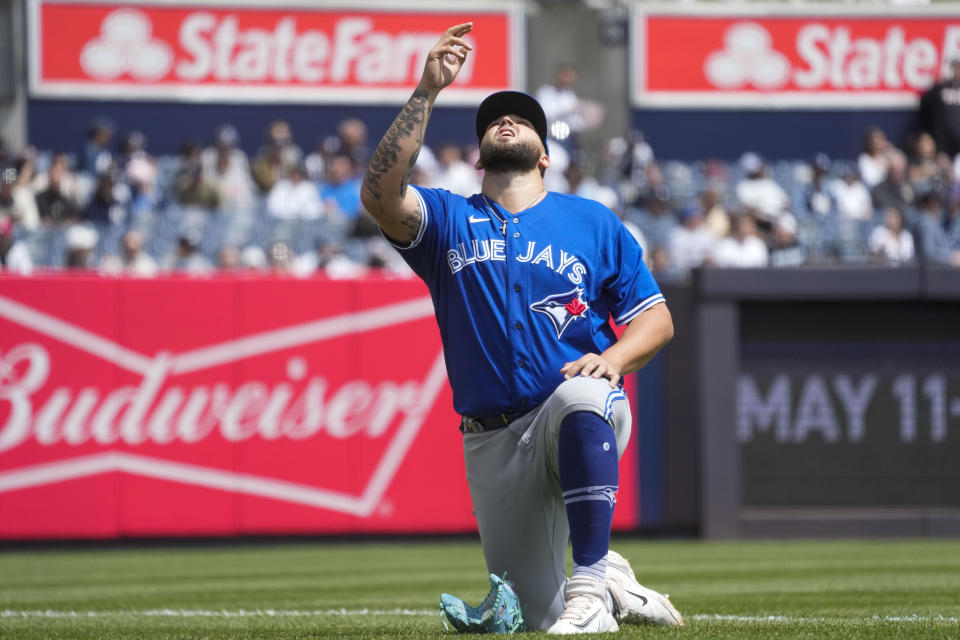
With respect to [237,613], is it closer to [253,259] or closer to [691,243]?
[253,259]

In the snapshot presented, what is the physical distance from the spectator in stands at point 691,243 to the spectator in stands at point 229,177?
14.5 feet

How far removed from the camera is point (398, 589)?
7574 mm

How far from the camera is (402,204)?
14.1 ft

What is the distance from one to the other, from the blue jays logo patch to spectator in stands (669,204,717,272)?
992 cm

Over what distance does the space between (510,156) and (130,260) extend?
9.06 meters

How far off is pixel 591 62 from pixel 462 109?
6.46 ft

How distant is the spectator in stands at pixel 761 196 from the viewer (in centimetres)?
1515

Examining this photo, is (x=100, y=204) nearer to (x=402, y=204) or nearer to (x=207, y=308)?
(x=207, y=308)

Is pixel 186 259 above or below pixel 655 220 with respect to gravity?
below

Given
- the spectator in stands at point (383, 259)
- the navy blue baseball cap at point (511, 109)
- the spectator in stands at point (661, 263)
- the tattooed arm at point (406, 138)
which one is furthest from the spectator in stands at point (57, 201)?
the tattooed arm at point (406, 138)

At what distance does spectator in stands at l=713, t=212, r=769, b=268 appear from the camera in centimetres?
1399

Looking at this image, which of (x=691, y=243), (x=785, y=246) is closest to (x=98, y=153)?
(x=691, y=243)

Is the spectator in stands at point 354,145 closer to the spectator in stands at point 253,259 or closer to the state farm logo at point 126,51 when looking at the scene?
the spectator in stands at point 253,259

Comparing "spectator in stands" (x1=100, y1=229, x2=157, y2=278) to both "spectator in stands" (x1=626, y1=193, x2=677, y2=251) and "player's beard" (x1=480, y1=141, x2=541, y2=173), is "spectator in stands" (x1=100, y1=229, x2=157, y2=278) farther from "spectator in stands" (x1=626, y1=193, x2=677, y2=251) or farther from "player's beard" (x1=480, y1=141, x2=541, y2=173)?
"player's beard" (x1=480, y1=141, x2=541, y2=173)
